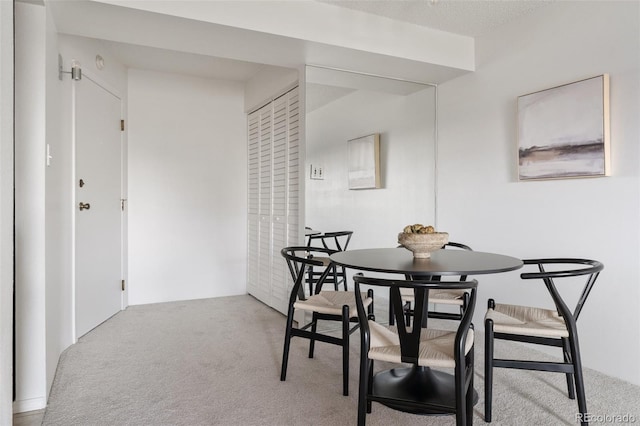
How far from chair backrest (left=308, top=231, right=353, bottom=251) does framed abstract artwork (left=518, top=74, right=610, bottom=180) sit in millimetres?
1390

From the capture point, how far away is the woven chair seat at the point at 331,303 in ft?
7.57

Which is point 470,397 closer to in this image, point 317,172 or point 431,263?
point 431,263

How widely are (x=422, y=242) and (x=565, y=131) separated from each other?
1.36 m

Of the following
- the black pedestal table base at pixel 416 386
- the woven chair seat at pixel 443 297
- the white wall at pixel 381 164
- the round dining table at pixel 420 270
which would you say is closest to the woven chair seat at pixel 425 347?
the round dining table at pixel 420 270

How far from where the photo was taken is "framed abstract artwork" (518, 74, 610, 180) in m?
2.49

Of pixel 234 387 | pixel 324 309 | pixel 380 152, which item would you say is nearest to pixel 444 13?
pixel 380 152

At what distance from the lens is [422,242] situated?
209 cm

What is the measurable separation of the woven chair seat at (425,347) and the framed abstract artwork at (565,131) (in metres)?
1.47

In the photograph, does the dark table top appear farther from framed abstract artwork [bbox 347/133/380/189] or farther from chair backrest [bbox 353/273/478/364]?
framed abstract artwork [bbox 347/133/380/189]

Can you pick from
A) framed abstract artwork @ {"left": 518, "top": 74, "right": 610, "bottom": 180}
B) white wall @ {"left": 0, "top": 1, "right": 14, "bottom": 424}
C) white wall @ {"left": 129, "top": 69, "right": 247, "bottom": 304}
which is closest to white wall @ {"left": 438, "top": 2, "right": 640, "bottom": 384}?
framed abstract artwork @ {"left": 518, "top": 74, "right": 610, "bottom": 180}

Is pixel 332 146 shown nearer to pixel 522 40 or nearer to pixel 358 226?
pixel 358 226

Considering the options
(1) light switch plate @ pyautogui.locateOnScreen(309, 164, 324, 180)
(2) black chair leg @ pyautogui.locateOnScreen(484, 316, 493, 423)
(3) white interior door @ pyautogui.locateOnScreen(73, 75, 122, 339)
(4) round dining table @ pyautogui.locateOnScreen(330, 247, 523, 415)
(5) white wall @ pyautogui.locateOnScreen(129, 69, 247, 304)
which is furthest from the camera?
(5) white wall @ pyautogui.locateOnScreen(129, 69, 247, 304)

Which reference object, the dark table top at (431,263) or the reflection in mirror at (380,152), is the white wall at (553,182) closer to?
the reflection in mirror at (380,152)

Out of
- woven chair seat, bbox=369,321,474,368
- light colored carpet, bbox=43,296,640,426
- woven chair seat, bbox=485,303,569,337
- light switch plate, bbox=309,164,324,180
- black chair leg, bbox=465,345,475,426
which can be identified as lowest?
light colored carpet, bbox=43,296,640,426
